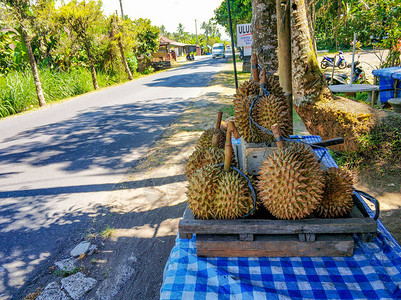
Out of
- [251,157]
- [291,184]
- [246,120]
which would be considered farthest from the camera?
[246,120]

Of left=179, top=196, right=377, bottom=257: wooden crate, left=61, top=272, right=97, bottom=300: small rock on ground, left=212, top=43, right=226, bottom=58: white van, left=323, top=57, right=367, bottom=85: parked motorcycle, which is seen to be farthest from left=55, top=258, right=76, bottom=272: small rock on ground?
left=212, top=43, right=226, bottom=58: white van

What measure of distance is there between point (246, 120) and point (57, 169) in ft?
16.9

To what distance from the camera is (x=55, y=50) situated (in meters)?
18.6

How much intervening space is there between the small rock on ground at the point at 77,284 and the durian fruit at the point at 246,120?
2.21 meters

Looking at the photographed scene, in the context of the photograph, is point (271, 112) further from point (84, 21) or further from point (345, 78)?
point (84, 21)

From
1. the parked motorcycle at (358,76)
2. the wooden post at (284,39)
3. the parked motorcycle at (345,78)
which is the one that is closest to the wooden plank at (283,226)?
the wooden post at (284,39)

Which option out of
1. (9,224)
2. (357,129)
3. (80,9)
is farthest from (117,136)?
(80,9)

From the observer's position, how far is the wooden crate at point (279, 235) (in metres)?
1.44

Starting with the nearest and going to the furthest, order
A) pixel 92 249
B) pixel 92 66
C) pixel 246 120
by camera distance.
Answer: pixel 246 120
pixel 92 249
pixel 92 66

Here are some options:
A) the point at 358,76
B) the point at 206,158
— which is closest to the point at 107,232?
the point at 206,158

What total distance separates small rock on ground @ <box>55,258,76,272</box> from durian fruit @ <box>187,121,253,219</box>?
224 centimetres

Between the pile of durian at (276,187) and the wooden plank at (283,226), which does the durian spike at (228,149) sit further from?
the wooden plank at (283,226)

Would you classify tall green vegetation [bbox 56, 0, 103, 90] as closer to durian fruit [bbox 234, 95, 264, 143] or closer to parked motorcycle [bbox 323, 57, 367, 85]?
parked motorcycle [bbox 323, 57, 367, 85]

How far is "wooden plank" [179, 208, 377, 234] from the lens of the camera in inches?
56.4
